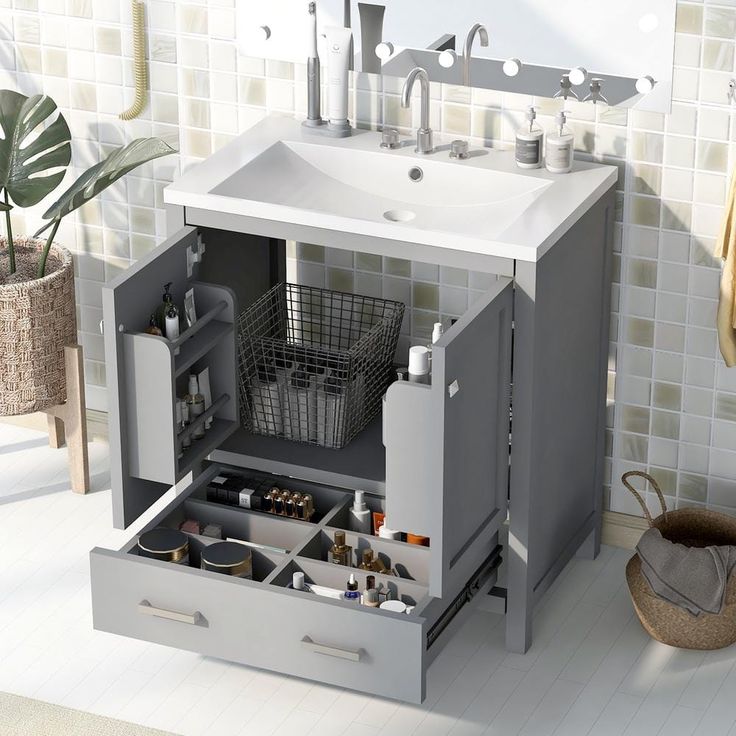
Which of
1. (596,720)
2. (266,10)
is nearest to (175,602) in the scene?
(596,720)

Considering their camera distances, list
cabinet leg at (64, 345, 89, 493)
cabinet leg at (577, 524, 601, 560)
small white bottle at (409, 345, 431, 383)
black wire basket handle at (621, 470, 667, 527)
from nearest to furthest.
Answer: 1. small white bottle at (409, 345, 431, 383)
2. black wire basket handle at (621, 470, 667, 527)
3. cabinet leg at (577, 524, 601, 560)
4. cabinet leg at (64, 345, 89, 493)

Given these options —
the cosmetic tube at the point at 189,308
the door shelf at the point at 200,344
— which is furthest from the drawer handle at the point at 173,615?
the cosmetic tube at the point at 189,308

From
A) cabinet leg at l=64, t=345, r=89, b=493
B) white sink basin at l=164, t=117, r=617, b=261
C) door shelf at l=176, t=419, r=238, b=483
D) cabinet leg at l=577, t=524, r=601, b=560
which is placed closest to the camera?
white sink basin at l=164, t=117, r=617, b=261

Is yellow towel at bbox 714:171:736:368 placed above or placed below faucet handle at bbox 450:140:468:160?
below

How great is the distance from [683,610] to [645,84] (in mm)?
1110

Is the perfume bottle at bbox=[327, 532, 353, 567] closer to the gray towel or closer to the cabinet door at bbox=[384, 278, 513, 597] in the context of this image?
the cabinet door at bbox=[384, 278, 513, 597]

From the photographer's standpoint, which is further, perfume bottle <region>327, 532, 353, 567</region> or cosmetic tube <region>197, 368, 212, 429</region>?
cosmetic tube <region>197, 368, 212, 429</region>

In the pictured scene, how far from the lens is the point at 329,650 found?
10.0ft

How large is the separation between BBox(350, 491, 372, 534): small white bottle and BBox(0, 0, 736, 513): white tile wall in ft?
1.78

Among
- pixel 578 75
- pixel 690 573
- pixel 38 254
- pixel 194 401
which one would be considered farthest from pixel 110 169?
pixel 690 573

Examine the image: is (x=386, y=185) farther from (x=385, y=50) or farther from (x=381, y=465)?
(x=381, y=465)

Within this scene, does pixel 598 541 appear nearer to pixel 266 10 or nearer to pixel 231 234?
pixel 231 234

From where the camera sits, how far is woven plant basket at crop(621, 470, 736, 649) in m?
3.40

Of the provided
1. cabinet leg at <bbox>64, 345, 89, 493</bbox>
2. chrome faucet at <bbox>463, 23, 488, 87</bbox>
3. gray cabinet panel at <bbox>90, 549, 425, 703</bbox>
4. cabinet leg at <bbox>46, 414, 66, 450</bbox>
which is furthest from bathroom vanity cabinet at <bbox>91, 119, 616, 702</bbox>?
cabinet leg at <bbox>46, 414, 66, 450</bbox>
